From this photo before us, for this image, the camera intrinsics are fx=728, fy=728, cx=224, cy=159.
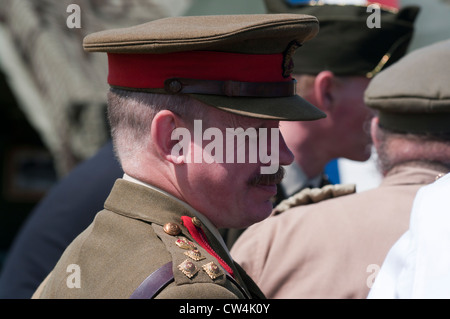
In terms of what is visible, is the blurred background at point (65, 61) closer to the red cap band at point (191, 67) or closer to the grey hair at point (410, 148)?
the grey hair at point (410, 148)

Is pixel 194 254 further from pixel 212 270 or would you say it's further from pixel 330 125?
pixel 330 125

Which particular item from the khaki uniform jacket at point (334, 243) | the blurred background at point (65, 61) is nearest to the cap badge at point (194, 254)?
the khaki uniform jacket at point (334, 243)

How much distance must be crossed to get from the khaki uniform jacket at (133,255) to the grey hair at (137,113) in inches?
3.9

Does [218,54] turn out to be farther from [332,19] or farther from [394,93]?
[332,19]

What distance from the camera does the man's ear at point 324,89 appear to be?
342 centimetres

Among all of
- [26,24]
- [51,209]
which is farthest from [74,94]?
[51,209]

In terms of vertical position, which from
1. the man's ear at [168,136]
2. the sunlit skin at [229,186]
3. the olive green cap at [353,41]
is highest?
the olive green cap at [353,41]

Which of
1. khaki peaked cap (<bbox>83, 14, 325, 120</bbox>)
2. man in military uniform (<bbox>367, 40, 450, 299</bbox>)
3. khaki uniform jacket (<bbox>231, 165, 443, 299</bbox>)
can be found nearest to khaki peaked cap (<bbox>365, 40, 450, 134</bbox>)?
khaki uniform jacket (<bbox>231, 165, 443, 299</bbox>)

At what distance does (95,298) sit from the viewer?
165cm

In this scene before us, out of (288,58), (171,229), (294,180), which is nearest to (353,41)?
(294,180)

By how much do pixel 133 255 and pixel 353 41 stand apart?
2.17 m

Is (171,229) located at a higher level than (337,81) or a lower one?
lower

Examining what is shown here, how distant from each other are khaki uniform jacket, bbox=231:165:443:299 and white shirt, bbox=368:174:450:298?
78 cm

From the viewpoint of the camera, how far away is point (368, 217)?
8.01 feet
